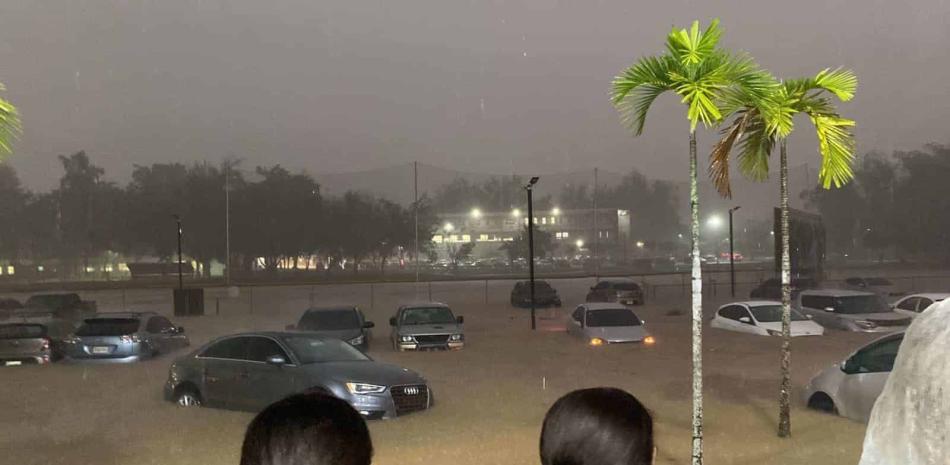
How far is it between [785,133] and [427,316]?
14.7m

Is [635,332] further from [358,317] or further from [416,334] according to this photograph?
[358,317]

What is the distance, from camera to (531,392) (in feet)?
46.0

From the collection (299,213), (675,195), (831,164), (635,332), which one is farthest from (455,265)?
(831,164)

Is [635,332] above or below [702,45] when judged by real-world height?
below

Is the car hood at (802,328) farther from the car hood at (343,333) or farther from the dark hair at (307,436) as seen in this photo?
the dark hair at (307,436)

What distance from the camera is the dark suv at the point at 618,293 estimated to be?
40.0 m

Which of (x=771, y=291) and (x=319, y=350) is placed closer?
(x=319, y=350)

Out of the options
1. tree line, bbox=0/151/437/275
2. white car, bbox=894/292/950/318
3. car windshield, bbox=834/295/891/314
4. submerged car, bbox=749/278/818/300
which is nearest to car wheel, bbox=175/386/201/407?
car windshield, bbox=834/295/891/314

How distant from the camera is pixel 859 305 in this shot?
25.0 metres

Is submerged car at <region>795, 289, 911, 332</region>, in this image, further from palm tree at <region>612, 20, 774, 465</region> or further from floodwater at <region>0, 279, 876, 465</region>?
palm tree at <region>612, 20, 774, 465</region>

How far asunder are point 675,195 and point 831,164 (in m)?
79.8

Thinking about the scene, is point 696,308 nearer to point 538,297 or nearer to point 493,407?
point 493,407

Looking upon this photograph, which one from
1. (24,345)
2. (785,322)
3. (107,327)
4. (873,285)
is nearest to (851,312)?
(785,322)

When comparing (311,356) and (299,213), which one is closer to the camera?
(311,356)
